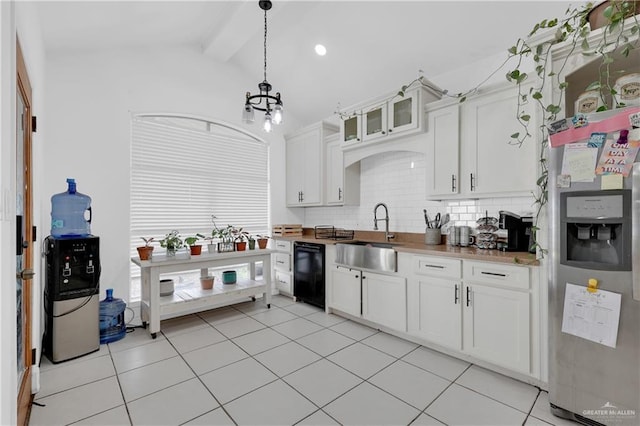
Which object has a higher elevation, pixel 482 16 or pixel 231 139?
pixel 482 16

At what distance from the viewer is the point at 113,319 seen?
2961mm

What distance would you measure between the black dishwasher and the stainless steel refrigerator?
2.38m

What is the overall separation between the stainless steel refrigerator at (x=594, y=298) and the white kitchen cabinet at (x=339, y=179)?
8.03 feet

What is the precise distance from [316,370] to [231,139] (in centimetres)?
317

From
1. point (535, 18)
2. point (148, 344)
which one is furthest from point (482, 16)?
point (148, 344)

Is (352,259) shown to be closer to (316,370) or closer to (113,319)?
(316,370)

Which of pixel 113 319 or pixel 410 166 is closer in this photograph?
pixel 113 319

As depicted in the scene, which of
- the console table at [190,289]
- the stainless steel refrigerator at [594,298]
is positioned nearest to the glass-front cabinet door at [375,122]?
the stainless steel refrigerator at [594,298]

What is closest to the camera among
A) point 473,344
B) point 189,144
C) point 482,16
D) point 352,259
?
point 473,344

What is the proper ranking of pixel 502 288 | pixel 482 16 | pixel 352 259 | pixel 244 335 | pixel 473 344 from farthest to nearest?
pixel 352 259, pixel 244 335, pixel 482 16, pixel 473 344, pixel 502 288

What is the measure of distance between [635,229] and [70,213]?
4160 mm

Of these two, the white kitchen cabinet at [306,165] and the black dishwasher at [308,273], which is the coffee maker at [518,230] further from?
the white kitchen cabinet at [306,165]

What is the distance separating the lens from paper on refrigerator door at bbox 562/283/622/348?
5.36ft

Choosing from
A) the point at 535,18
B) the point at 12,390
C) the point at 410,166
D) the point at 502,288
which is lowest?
the point at 12,390
